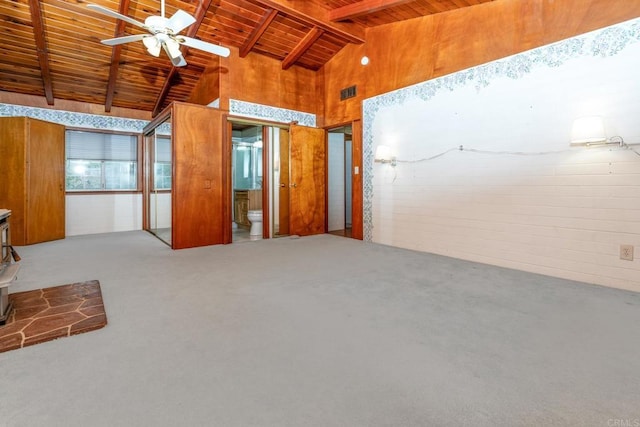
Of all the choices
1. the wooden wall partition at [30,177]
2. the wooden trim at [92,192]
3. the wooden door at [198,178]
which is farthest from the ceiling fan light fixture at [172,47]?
the wooden trim at [92,192]

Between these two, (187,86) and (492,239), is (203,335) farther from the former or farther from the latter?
(187,86)

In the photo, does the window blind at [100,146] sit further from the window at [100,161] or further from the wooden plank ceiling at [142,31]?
the wooden plank ceiling at [142,31]

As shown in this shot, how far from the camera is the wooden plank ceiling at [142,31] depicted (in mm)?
4008

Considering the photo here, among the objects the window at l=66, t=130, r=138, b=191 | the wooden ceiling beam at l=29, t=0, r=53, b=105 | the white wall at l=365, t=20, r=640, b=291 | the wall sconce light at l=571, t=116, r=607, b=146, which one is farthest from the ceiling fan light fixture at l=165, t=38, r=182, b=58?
the wall sconce light at l=571, t=116, r=607, b=146

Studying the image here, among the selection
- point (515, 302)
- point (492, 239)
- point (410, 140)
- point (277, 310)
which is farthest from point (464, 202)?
point (277, 310)

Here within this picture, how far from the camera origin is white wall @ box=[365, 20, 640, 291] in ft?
9.38

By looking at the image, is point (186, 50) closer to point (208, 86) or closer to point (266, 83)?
point (208, 86)

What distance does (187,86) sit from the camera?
6.00 metres

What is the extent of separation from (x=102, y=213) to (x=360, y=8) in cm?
588

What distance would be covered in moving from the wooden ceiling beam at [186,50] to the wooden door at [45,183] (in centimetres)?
166

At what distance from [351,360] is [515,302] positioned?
1625mm

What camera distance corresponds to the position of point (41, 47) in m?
4.34

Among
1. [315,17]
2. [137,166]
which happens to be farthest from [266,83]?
[137,166]

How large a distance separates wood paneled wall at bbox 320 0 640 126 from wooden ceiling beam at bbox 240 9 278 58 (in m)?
1.54
